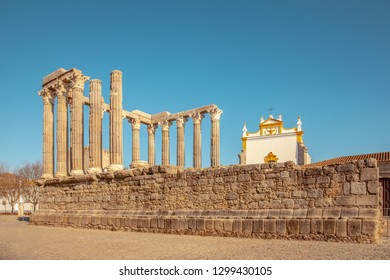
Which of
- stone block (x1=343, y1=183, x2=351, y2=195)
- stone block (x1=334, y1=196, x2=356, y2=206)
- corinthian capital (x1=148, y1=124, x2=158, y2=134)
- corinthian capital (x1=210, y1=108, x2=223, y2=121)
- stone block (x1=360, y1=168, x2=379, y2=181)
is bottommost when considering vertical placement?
stone block (x1=334, y1=196, x2=356, y2=206)

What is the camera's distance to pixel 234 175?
379 inches

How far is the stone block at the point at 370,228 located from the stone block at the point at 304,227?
1.16m

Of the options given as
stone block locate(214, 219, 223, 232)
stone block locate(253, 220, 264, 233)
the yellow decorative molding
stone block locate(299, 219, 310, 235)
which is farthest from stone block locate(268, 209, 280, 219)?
the yellow decorative molding

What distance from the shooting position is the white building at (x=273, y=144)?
33250 millimetres

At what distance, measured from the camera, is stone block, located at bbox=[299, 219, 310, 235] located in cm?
792

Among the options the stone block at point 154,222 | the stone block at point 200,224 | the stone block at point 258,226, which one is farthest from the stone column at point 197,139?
the stone block at point 258,226

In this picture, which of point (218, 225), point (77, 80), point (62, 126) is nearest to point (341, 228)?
point (218, 225)

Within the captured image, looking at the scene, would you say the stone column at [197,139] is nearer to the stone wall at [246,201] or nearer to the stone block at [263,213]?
the stone wall at [246,201]

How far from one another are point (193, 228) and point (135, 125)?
712 inches

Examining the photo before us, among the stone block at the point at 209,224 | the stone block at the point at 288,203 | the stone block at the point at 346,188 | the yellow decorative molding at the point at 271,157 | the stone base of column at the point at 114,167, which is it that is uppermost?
the yellow decorative molding at the point at 271,157

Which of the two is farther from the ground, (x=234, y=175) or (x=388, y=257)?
(x=234, y=175)

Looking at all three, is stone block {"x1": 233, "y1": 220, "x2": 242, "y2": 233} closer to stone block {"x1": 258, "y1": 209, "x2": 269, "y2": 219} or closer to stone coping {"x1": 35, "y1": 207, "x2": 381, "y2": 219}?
stone coping {"x1": 35, "y1": 207, "x2": 381, "y2": 219}

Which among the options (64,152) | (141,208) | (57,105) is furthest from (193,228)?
(57,105)

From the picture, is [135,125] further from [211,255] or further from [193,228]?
[211,255]
